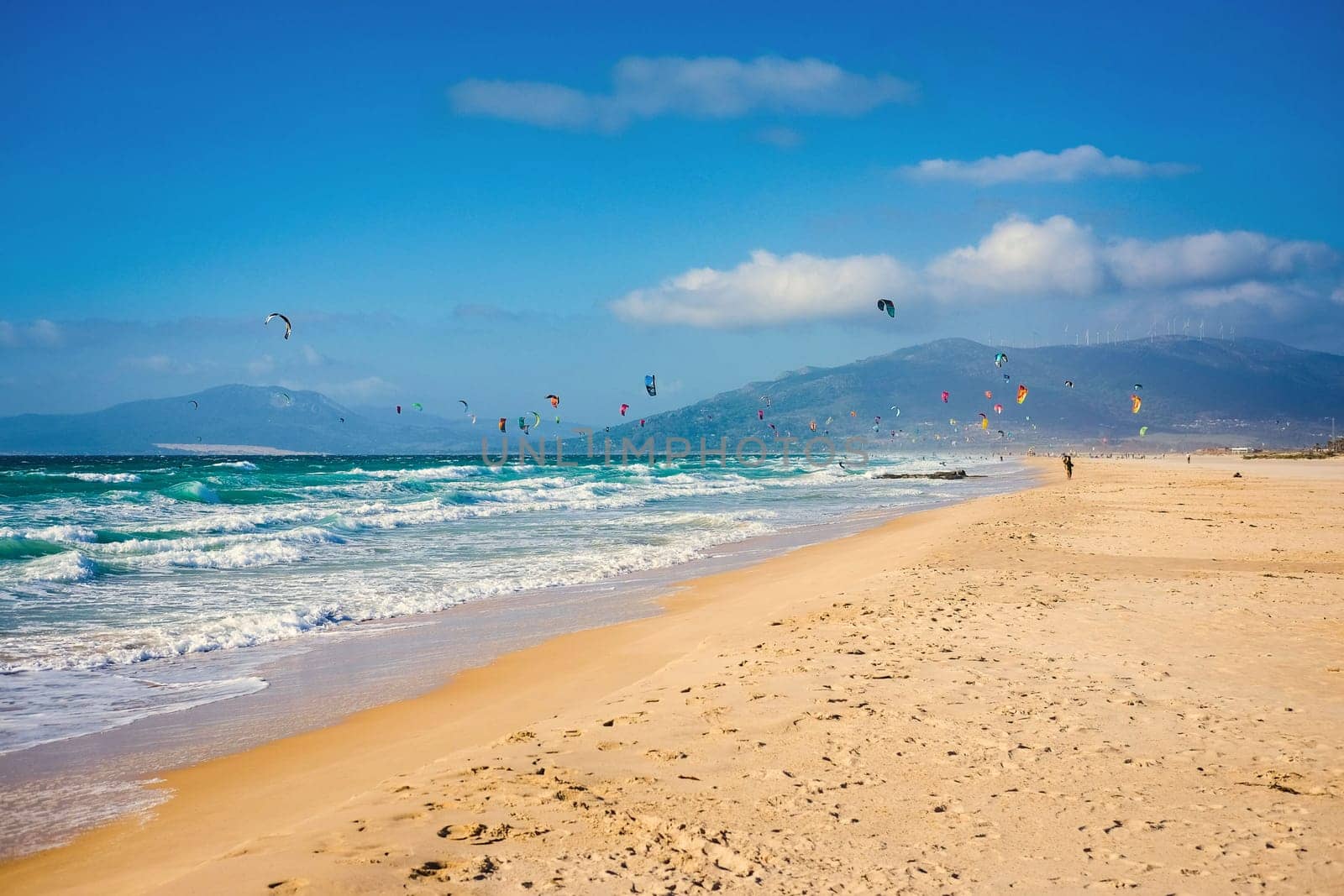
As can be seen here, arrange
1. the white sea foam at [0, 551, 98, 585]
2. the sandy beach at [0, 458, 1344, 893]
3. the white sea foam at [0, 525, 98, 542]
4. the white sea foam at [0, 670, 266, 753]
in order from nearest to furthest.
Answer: the sandy beach at [0, 458, 1344, 893]
the white sea foam at [0, 670, 266, 753]
the white sea foam at [0, 551, 98, 585]
the white sea foam at [0, 525, 98, 542]

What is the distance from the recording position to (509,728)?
5840 millimetres

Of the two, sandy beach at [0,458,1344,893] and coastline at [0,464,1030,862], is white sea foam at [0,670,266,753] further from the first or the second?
sandy beach at [0,458,1344,893]

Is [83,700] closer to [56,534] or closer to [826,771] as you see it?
[826,771]

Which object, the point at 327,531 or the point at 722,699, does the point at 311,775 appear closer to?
the point at 722,699

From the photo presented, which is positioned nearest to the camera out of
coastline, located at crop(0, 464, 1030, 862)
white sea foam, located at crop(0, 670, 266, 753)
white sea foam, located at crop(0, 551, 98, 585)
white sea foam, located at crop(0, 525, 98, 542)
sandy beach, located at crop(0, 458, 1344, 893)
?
sandy beach, located at crop(0, 458, 1344, 893)

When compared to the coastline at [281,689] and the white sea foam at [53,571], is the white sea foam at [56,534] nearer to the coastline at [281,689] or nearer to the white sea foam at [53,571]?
the white sea foam at [53,571]

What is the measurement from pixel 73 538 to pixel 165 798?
16.3 m

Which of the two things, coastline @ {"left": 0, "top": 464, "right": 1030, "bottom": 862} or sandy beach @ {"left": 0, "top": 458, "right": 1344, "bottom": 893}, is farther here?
coastline @ {"left": 0, "top": 464, "right": 1030, "bottom": 862}

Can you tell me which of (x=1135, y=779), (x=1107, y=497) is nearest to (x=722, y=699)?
(x=1135, y=779)

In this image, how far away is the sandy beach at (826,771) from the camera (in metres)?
3.31

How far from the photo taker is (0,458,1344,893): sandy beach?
10.8 ft

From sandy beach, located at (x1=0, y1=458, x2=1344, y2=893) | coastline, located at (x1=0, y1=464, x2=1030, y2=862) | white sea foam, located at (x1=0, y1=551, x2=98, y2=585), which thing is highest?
white sea foam, located at (x1=0, y1=551, x2=98, y2=585)

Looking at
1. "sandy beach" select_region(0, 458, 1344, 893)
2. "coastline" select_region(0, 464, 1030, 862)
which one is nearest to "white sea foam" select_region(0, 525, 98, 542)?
"coastline" select_region(0, 464, 1030, 862)

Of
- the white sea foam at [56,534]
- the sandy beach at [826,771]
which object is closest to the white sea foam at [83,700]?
the sandy beach at [826,771]
